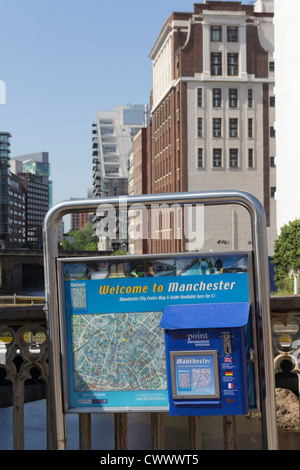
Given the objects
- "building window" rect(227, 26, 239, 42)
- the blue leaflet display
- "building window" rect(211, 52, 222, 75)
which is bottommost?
the blue leaflet display

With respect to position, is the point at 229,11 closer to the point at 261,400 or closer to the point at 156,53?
the point at 156,53

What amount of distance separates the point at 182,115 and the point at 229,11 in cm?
1263

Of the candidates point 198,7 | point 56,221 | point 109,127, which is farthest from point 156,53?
point 109,127

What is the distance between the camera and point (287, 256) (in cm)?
4338

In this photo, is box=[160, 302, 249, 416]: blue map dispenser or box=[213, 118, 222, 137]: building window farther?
box=[213, 118, 222, 137]: building window

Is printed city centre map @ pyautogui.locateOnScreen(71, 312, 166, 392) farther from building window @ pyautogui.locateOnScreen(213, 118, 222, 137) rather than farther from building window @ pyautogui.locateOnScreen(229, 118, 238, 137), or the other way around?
building window @ pyautogui.locateOnScreen(229, 118, 238, 137)

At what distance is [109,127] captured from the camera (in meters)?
196

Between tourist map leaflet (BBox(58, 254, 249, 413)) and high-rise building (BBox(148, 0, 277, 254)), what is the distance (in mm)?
70147

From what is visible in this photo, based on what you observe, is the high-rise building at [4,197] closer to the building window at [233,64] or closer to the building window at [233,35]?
the building window at [233,64]

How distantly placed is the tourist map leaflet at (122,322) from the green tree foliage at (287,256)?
3960 cm

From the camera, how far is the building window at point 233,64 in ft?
253

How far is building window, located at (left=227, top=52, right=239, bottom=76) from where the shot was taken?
7712 centimetres

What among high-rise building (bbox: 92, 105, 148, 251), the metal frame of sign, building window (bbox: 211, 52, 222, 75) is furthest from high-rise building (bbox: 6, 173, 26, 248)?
the metal frame of sign
